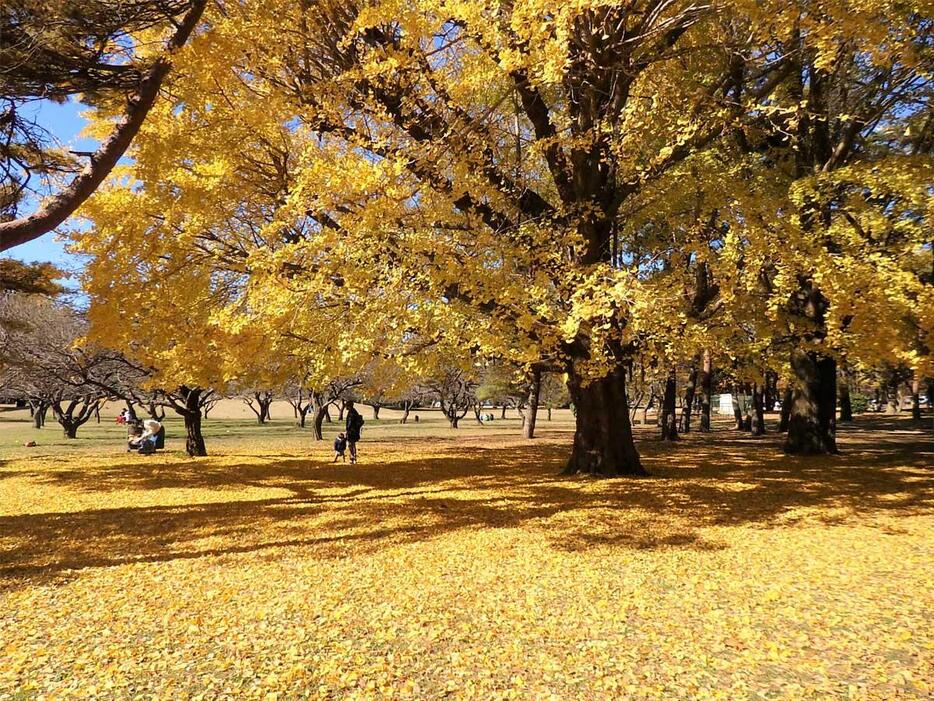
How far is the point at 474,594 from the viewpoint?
5324mm

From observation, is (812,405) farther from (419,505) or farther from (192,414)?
(192,414)

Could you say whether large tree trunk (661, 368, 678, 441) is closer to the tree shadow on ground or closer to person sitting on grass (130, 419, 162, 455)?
the tree shadow on ground

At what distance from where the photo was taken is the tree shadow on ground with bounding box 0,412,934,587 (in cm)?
736

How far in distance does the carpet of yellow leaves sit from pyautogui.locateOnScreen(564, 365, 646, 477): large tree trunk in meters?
1.66

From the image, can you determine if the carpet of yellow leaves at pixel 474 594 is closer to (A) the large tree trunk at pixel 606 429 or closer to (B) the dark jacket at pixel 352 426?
(A) the large tree trunk at pixel 606 429

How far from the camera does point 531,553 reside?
267 inches

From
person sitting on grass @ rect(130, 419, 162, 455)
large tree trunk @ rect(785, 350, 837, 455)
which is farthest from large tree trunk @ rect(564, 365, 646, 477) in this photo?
person sitting on grass @ rect(130, 419, 162, 455)

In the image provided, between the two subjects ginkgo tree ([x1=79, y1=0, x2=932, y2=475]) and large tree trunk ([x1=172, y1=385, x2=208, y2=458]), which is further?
large tree trunk ([x1=172, y1=385, x2=208, y2=458])

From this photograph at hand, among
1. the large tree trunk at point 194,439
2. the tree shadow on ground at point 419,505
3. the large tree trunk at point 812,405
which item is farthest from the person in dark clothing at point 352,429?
the large tree trunk at point 812,405

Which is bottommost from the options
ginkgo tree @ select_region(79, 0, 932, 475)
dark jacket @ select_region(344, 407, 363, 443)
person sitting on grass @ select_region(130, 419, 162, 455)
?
person sitting on grass @ select_region(130, 419, 162, 455)

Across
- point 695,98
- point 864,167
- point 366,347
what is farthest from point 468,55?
point 864,167

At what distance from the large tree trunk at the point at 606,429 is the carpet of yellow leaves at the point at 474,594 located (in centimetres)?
166

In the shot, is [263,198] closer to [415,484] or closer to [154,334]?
[154,334]

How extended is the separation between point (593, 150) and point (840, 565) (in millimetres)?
8024
